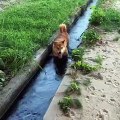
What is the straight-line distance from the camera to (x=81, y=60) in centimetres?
907

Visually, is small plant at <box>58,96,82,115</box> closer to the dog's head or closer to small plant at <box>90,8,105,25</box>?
the dog's head

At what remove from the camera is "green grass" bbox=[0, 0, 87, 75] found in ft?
28.9

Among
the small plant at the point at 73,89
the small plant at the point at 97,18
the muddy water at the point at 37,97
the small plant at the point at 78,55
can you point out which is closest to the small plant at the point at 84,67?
the small plant at the point at 78,55

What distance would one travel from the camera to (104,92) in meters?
7.61

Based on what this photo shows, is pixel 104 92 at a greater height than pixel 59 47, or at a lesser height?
lesser

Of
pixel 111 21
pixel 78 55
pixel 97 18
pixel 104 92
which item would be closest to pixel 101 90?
pixel 104 92

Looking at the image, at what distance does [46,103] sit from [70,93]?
717 mm

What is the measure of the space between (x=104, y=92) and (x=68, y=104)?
1132 millimetres

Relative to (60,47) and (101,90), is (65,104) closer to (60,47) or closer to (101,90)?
(101,90)

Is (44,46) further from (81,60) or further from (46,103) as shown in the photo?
(46,103)

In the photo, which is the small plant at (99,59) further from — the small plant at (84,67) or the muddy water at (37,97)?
the muddy water at (37,97)

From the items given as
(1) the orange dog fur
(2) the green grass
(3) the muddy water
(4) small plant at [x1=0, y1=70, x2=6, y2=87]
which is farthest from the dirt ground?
(2) the green grass

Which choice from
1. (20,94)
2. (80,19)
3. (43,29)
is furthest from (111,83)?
(80,19)

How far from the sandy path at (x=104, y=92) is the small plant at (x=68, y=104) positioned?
157 mm
